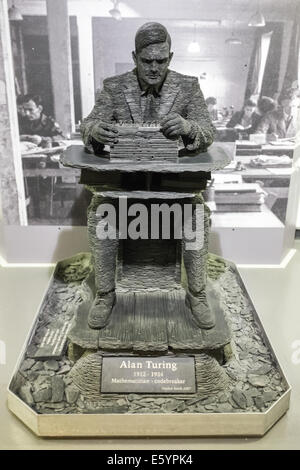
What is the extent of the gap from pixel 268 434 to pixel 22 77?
8.24 ft

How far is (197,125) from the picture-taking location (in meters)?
2.38

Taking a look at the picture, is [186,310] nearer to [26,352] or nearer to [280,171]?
[26,352]

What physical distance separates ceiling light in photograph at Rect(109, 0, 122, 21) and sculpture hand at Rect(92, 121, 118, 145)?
48.5 inches

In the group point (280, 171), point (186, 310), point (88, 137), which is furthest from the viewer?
point (280, 171)

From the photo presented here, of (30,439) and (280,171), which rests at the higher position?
(280,171)

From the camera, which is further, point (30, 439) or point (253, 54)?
point (253, 54)

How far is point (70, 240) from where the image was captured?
3725 millimetres

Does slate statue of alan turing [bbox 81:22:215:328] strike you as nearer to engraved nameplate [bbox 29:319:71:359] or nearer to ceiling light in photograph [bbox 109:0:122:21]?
engraved nameplate [bbox 29:319:71:359]

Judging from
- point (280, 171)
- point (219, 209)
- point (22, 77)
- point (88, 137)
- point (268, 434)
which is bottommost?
point (268, 434)

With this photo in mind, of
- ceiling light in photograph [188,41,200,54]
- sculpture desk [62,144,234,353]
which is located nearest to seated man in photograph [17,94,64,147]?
sculpture desk [62,144,234,353]

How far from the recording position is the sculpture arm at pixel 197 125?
7.82 feet

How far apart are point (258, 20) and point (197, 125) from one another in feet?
4.10

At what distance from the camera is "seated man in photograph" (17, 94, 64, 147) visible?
3.31 meters

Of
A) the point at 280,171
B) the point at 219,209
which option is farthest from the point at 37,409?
the point at 280,171
